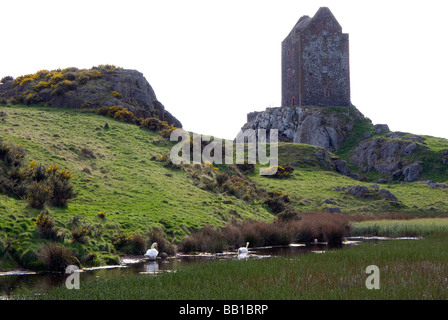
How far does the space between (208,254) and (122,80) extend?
4338cm

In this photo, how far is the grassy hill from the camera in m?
22.9

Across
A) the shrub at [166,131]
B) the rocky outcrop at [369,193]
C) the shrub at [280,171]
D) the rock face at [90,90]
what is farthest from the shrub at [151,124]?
the rocky outcrop at [369,193]

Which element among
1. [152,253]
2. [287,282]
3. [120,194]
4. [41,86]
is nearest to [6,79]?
[41,86]

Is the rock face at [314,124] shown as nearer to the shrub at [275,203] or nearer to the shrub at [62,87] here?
the shrub at [275,203]

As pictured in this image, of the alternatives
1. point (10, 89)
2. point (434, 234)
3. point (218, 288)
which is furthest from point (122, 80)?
point (218, 288)

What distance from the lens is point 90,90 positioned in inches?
2375

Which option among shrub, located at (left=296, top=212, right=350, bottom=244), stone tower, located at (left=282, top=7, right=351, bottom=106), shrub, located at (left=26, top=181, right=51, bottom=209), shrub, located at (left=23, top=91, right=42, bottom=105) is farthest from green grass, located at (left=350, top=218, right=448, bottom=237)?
stone tower, located at (left=282, top=7, right=351, bottom=106)

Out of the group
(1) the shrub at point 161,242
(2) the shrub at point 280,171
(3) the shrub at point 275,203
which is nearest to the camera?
(1) the shrub at point 161,242

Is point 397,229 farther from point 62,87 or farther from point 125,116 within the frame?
point 62,87

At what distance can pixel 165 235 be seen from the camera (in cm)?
2712

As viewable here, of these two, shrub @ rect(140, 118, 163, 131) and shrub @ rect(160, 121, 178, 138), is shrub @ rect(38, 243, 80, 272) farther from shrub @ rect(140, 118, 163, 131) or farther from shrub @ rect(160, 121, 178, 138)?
shrub @ rect(140, 118, 163, 131)

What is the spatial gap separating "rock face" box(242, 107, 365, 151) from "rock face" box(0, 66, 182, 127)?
35.7 metres

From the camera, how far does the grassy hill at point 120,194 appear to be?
22916 mm

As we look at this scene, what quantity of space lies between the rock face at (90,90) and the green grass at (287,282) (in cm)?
4386
